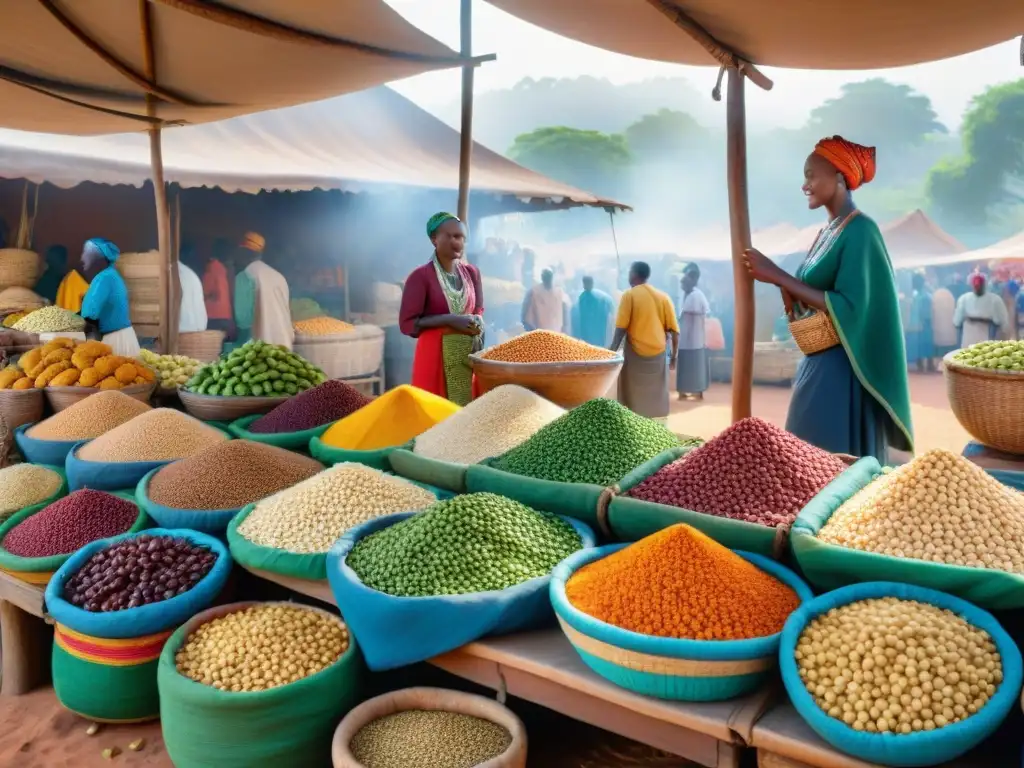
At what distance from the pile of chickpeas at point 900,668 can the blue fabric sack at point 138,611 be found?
51.4 inches

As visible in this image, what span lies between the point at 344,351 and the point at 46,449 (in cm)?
383

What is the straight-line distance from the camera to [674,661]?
3.91 ft

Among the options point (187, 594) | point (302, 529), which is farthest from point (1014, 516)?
point (187, 594)

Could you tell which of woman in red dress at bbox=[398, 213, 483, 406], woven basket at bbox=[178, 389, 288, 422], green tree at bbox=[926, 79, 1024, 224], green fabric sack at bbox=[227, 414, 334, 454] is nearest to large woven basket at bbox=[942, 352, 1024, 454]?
woman in red dress at bbox=[398, 213, 483, 406]

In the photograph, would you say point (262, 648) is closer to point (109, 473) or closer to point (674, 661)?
point (674, 661)

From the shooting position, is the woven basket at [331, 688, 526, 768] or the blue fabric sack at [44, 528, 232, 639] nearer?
the woven basket at [331, 688, 526, 768]

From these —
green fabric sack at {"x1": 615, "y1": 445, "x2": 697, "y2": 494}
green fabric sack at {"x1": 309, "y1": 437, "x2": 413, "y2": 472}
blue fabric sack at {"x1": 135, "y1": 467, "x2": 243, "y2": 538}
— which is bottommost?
blue fabric sack at {"x1": 135, "y1": 467, "x2": 243, "y2": 538}

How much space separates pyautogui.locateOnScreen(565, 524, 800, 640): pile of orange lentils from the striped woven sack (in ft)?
3.46

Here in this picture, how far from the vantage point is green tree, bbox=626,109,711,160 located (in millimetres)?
44531

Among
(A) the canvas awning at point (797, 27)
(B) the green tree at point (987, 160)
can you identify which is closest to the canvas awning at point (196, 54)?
(A) the canvas awning at point (797, 27)

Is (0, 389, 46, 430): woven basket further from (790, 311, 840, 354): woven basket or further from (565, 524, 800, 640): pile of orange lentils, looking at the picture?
(790, 311, 840, 354): woven basket

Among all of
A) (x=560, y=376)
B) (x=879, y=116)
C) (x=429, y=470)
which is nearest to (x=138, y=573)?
(x=429, y=470)

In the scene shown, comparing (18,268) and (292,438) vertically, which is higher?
(18,268)

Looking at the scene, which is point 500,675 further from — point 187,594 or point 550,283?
point 550,283
